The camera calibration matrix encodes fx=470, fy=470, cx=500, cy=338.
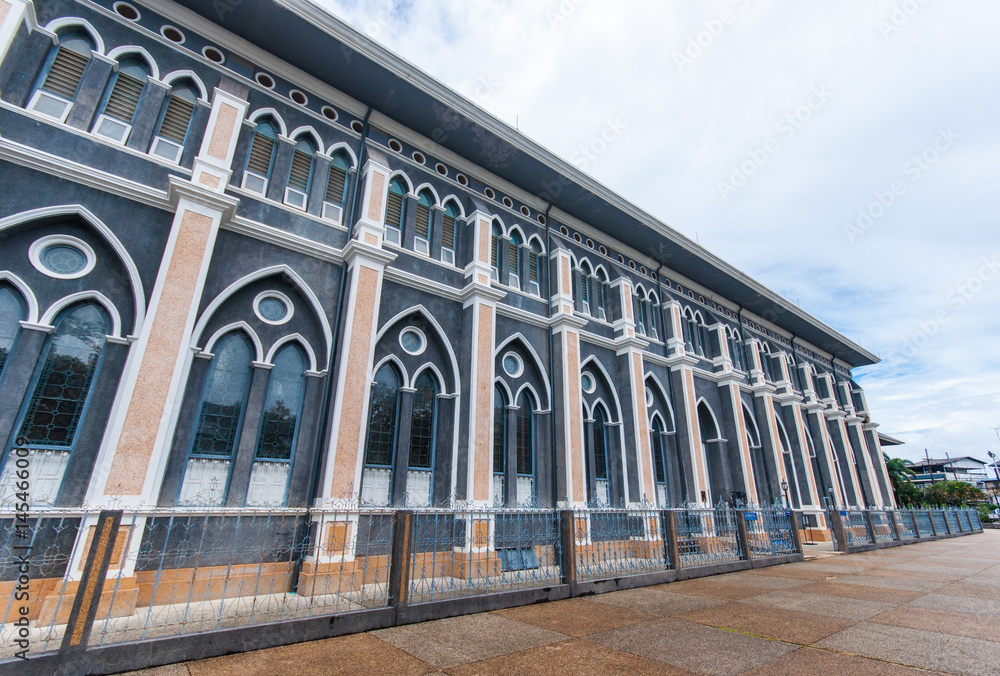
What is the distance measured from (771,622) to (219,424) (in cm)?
908

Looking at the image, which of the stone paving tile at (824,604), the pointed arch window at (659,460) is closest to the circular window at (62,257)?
the stone paving tile at (824,604)

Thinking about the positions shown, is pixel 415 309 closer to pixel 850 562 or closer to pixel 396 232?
pixel 396 232

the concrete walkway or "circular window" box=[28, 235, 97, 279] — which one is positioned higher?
"circular window" box=[28, 235, 97, 279]

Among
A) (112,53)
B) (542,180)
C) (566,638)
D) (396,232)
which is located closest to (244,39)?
(112,53)

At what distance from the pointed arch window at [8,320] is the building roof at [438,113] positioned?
643cm

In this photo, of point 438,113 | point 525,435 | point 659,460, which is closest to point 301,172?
point 438,113

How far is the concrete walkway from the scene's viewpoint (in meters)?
4.38

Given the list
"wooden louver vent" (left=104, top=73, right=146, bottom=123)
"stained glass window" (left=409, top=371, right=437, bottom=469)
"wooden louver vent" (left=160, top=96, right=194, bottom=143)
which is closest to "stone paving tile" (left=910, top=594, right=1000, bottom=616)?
"stained glass window" (left=409, top=371, right=437, bottom=469)

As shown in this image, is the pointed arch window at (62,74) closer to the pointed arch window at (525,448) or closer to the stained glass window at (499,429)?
the stained glass window at (499,429)

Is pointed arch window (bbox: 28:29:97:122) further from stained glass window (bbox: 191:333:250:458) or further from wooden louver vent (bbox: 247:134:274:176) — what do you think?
stained glass window (bbox: 191:333:250:458)

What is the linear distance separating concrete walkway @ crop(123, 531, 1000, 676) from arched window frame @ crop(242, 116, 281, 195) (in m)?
8.70

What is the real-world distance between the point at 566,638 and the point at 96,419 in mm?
7623

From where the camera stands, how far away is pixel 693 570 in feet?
31.6

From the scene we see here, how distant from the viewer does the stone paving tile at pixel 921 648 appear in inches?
171
